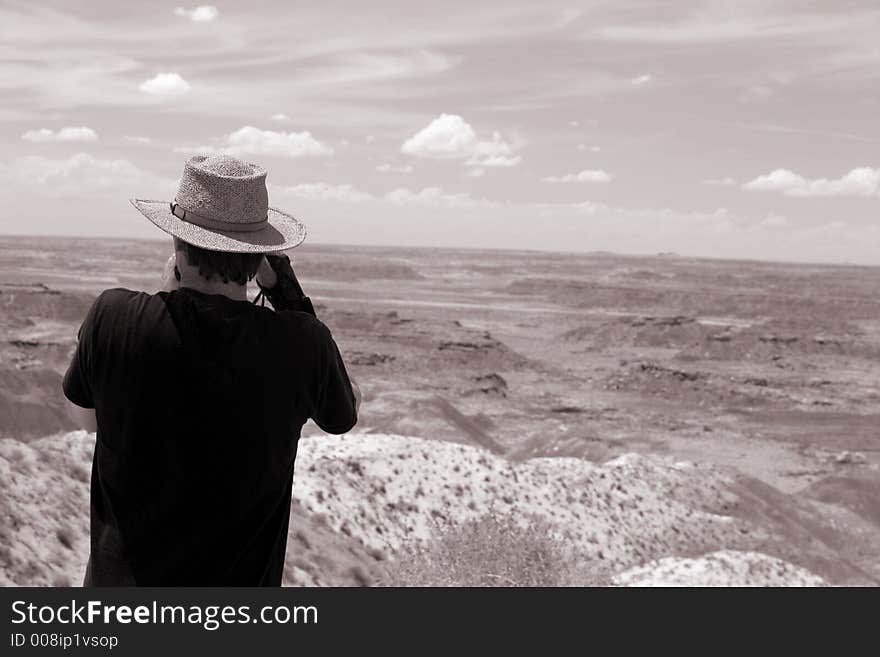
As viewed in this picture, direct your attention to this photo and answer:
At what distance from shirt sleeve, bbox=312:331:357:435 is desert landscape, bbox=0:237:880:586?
5497mm

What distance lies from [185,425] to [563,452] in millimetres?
23340

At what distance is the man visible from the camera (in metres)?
2.33

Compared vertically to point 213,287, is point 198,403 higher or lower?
lower

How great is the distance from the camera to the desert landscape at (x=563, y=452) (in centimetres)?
1170

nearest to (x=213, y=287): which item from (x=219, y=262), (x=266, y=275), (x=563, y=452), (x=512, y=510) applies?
(x=219, y=262)

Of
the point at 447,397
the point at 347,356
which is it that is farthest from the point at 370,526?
the point at 347,356

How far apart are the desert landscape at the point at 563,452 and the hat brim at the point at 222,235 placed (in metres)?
5.56

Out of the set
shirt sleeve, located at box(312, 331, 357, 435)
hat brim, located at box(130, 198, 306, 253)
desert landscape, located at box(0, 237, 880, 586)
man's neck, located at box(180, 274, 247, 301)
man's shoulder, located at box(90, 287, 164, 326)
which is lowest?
desert landscape, located at box(0, 237, 880, 586)

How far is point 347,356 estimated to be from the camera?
44.4 m

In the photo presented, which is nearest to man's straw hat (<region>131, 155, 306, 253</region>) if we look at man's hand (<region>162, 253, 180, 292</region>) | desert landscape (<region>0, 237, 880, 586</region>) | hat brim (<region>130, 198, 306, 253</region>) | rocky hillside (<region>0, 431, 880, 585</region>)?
hat brim (<region>130, 198, 306, 253</region>)

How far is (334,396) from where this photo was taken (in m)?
2.58

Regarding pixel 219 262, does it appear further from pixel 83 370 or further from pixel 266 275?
pixel 83 370

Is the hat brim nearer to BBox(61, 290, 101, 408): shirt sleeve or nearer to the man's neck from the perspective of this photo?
the man's neck

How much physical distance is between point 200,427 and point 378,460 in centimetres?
1396
